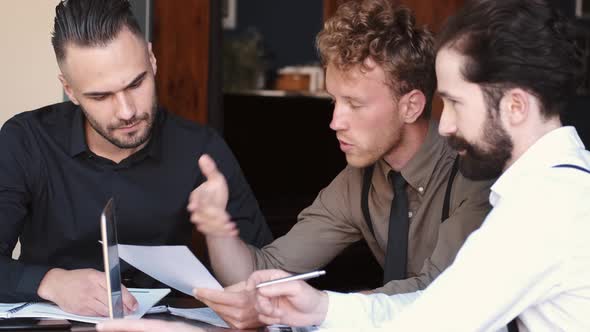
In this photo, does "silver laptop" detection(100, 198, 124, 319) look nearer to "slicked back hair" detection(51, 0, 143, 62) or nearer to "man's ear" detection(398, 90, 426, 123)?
"slicked back hair" detection(51, 0, 143, 62)

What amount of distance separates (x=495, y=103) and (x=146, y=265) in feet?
2.84

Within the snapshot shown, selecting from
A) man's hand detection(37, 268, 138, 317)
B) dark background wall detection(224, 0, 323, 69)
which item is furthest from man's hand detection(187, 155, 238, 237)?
dark background wall detection(224, 0, 323, 69)

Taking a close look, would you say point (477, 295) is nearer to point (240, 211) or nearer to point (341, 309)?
point (341, 309)

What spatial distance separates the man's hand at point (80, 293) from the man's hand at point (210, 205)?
23 centimetres

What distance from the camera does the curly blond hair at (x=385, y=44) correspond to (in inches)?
96.0

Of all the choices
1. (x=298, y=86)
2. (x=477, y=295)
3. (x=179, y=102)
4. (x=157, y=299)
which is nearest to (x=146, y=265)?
(x=157, y=299)

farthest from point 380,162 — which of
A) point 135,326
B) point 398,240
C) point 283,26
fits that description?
point 283,26

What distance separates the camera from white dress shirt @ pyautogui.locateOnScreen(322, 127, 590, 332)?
1505mm

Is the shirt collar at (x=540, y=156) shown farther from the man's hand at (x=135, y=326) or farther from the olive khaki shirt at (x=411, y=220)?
the man's hand at (x=135, y=326)

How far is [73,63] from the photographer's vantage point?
2.45 m

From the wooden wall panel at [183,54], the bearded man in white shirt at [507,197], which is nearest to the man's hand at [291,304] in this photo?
the bearded man in white shirt at [507,197]

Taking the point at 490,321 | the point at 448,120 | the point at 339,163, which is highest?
the point at 448,120

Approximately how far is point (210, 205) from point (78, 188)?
0.62 metres

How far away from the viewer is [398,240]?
2.38 meters
